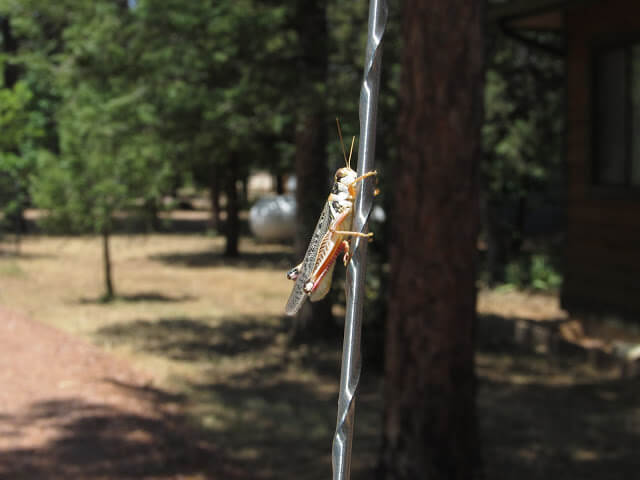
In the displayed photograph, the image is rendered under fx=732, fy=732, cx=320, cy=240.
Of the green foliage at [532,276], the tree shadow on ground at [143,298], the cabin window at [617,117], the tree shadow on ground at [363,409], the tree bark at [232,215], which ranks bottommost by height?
the tree shadow on ground at [363,409]

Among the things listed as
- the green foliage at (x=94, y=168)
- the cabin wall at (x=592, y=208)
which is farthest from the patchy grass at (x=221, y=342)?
the cabin wall at (x=592, y=208)

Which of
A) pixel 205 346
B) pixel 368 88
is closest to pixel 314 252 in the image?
pixel 368 88

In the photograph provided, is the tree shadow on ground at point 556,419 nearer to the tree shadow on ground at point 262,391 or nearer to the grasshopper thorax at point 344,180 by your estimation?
the tree shadow on ground at point 262,391

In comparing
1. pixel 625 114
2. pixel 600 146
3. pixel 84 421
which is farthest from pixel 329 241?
pixel 600 146

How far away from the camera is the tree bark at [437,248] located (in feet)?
15.9

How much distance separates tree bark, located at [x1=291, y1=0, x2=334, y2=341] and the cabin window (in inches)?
141

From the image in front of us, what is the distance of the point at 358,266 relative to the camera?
1.76 feet

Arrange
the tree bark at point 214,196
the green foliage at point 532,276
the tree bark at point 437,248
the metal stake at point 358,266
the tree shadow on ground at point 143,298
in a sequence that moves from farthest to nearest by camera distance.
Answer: the tree bark at point 214,196 → the green foliage at point 532,276 → the tree shadow on ground at point 143,298 → the tree bark at point 437,248 → the metal stake at point 358,266

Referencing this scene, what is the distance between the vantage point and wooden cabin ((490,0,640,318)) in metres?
8.91

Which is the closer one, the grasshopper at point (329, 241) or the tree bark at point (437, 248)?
the grasshopper at point (329, 241)

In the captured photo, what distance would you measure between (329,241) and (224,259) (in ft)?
67.5

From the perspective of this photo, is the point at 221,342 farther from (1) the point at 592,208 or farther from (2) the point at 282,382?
(1) the point at 592,208

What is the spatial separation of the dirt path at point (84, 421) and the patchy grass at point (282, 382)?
1.28 feet

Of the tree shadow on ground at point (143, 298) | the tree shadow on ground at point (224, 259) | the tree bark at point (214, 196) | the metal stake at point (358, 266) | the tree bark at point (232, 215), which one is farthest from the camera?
the tree bark at point (214, 196)
